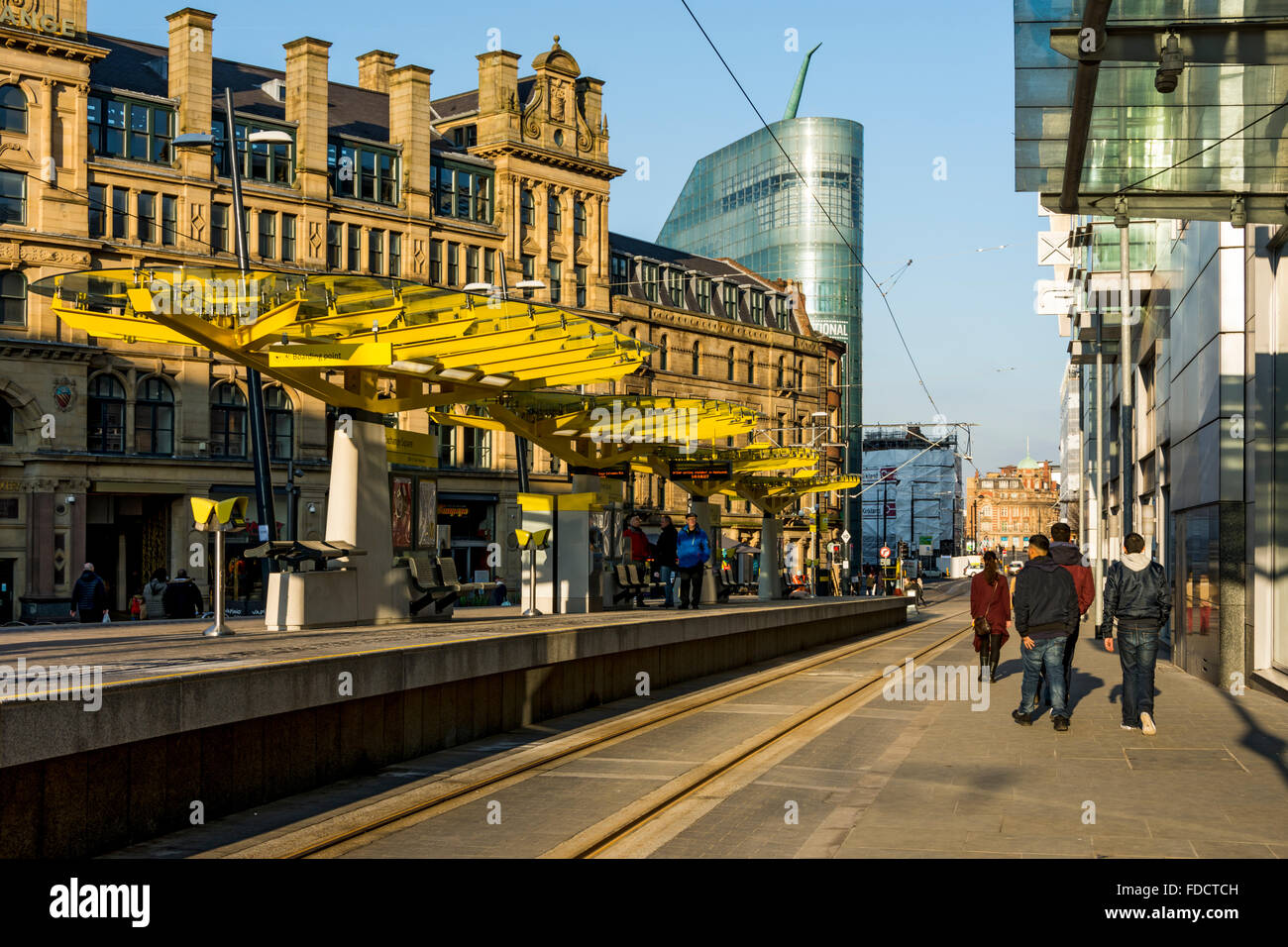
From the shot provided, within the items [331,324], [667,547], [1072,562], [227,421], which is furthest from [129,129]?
[1072,562]

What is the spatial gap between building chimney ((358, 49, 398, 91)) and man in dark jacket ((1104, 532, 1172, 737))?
5703 centimetres

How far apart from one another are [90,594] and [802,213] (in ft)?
359

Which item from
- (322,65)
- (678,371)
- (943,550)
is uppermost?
(322,65)

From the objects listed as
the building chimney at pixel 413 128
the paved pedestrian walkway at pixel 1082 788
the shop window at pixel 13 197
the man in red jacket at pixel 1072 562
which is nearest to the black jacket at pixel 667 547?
the man in red jacket at pixel 1072 562

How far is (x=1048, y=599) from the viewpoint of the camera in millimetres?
13727

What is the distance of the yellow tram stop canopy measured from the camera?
54.0 feet

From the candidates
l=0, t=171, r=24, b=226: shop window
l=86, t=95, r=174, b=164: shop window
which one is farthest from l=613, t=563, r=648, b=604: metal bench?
l=86, t=95, r=174, b=164: shop window

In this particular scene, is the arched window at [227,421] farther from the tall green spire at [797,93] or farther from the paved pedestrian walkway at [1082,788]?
the tall green spire at [797,93]

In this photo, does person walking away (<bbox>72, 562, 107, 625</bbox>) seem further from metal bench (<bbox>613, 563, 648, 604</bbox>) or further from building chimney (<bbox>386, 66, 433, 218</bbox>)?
building chimney (<bbox>386, 66, 433, 218</bbox>)
